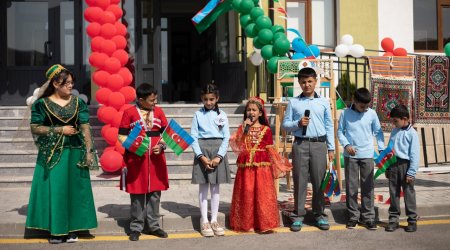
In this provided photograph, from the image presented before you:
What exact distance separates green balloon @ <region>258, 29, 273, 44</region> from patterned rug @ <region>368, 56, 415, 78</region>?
182cm

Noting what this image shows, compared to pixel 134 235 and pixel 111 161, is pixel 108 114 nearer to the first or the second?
A: pixel 111 161

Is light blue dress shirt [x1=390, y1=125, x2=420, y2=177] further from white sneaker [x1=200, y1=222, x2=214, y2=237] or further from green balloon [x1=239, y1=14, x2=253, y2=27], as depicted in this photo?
green balloon [x1=239, y1=14, x2=253, y2=27]

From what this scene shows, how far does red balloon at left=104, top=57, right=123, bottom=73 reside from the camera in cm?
966

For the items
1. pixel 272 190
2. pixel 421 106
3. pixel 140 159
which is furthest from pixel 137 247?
pixel 421 106

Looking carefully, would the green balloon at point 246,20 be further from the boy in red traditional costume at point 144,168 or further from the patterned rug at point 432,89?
the boy in red traditional costume at point 144,168

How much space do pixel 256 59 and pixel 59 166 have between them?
7049mm

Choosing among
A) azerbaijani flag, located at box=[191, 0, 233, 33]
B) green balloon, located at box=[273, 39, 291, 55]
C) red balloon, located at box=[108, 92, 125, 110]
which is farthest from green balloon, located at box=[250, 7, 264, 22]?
red balloon, located at box=[108, 92, 125, 110]

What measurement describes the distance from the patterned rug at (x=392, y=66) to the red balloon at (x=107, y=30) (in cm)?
433

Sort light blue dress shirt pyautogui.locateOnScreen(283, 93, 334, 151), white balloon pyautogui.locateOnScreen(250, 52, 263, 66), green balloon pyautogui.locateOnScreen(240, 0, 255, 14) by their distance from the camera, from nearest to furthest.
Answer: light blue dress shirt pyautogui.locateOnScreen(283, 93, 334, 151) → green balloon pyautogui.locateOnScreen(240, 0, 255, 14) → white balloon pyautogui.locateOnScreen(250, 52, 263, 66)

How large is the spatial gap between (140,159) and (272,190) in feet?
5.08

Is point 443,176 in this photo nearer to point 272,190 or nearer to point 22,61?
point 272,190

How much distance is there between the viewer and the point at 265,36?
10.3 metres

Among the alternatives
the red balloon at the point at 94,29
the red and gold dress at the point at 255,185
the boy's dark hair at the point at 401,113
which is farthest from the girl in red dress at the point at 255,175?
the red balloon at the point at 94,29

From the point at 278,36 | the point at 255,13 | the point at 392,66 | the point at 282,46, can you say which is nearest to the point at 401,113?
the point at 392,66
